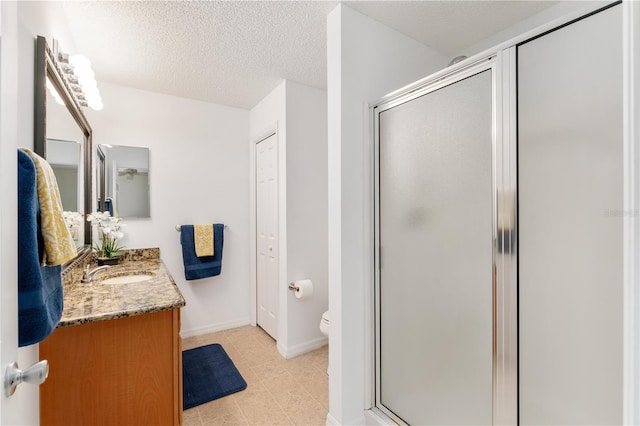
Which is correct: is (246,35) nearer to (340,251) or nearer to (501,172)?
(340,251)

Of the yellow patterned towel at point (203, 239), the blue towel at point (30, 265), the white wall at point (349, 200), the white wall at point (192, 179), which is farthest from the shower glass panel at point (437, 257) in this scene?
the white wall at point (192, 179)

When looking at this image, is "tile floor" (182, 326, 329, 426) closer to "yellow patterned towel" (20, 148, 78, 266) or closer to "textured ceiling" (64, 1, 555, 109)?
"yellow patterned towel" (20, 148, 78, 266)

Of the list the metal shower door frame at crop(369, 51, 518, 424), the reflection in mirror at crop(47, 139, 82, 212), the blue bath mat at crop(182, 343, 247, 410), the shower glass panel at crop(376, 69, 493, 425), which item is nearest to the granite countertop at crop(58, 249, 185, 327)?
→ the reflection in mirror at crop(47, 139, 82, 212)

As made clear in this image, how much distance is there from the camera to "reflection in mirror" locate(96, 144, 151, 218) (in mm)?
2600

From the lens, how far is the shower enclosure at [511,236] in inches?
37.6

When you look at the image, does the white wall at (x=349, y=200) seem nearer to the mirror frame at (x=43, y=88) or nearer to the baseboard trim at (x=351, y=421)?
the baseboard trim at (x=351, y=421)

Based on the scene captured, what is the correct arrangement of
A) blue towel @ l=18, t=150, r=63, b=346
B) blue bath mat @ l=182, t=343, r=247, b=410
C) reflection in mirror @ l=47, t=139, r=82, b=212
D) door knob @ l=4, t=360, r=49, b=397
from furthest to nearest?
blue bath mat @ l=182, t=343, r=247, b=410 → reflection in mirror @ l=47, t=139, r=82, b=212 → blue towel @ l=18, t=150, r=63, b=346 → door knob @ l=4, t=360, r=49, b=397

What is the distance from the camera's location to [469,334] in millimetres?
1311

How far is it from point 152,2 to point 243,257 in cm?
232

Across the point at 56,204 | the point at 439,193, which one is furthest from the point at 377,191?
the point at 56,204

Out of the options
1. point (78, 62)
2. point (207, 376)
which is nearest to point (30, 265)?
point (78, 62)

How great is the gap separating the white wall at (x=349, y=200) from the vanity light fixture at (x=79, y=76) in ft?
4.45

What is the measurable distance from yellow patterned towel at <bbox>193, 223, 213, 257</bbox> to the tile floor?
0.86 m

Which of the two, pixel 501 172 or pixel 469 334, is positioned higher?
pixel 501 172
